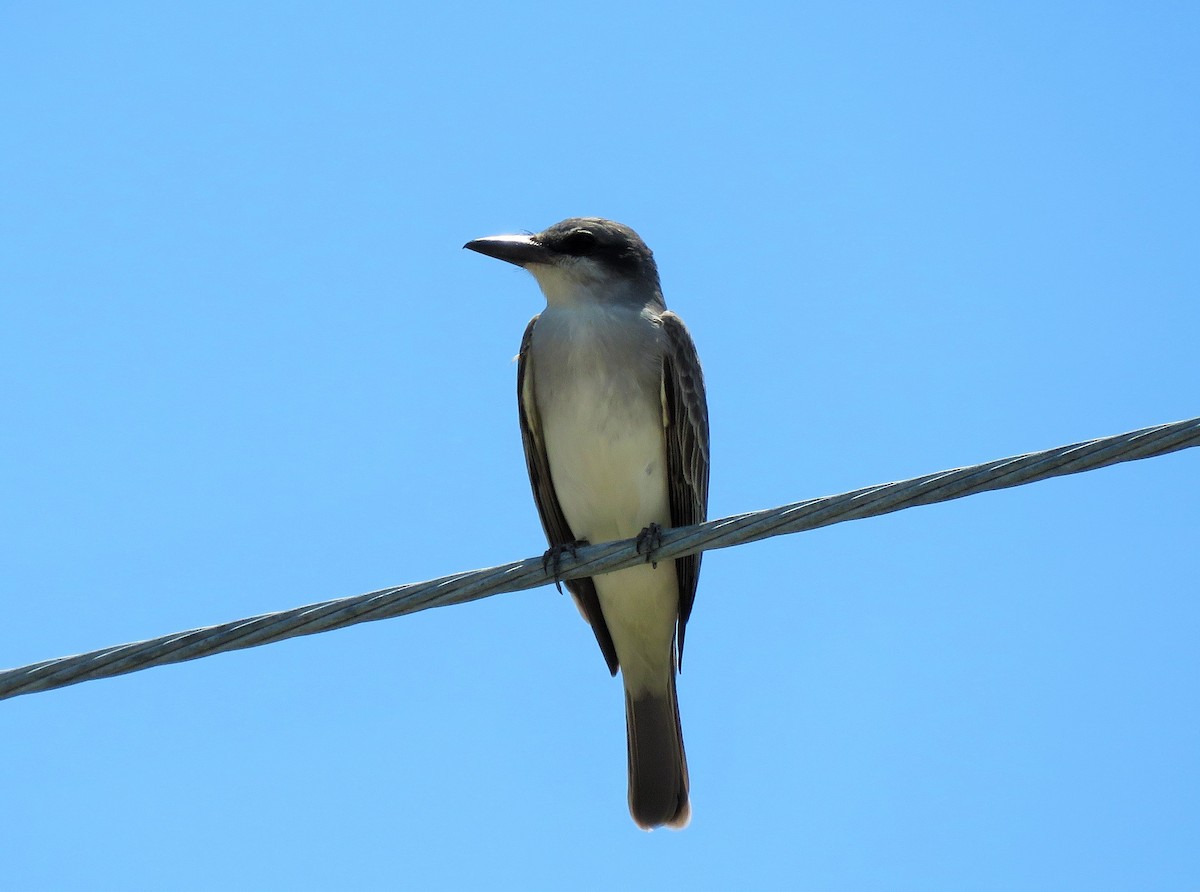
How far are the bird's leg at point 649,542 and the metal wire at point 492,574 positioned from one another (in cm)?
57

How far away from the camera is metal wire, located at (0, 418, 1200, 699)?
4055 millimetres

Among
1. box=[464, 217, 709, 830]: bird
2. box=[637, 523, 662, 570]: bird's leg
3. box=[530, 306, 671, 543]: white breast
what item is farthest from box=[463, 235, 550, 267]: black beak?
box=[637, 523, 662, 570]: bird's leg

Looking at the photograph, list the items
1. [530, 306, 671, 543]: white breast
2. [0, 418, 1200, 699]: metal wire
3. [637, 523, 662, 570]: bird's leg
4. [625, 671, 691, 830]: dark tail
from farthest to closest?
[625, 671, 691, 830]: dark tail < [530, 306, 671, 543]: white breast < [637, 523, 662, 570]: bird's leg < [0, 418, 1200, 699]: metal wire

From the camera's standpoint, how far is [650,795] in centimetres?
750

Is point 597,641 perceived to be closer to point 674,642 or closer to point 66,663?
point 674,642

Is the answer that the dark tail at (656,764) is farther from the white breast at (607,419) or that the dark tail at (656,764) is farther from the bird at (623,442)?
the white breast at (607,419)

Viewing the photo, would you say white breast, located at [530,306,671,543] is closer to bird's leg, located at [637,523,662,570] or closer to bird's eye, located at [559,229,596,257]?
bird's eye, located at [559,229,596,257]

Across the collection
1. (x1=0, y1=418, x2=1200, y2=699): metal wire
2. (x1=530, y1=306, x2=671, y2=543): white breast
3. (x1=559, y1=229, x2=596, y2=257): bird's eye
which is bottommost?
(x1=0, y1=418, x2=1200, y2=699): metal wire

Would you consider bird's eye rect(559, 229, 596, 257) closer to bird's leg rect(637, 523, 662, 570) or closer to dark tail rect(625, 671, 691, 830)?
bird's leg rect(637, 523, 662, 570)

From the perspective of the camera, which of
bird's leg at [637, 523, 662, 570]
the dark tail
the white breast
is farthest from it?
the dark tail

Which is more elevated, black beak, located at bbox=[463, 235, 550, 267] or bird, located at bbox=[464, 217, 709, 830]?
black beak, located at bbox=[463, 235, 550, 267]

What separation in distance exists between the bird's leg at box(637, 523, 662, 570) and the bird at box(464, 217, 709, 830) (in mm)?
673

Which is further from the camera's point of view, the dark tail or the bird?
the dark tail

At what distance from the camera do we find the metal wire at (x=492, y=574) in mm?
4055
